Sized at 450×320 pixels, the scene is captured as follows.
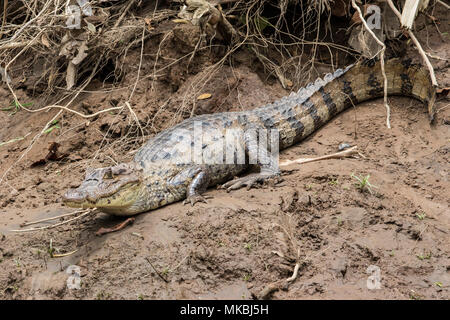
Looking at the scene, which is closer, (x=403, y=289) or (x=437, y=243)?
(x=403, y=289)

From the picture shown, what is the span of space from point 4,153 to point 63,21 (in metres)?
1.67

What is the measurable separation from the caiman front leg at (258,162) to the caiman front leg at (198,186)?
0.20 m

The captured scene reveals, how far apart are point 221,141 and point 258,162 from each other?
0.40 m

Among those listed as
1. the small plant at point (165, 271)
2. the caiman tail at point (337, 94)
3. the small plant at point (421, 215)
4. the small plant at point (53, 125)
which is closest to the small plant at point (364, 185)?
the small plant at point (421, 215)

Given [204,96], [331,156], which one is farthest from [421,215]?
[204,96]

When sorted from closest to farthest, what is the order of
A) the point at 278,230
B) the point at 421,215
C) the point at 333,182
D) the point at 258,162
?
the point at 278,230, the point at 421,215, the point at 333,182, the point at 258,162

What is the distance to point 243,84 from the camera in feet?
19.3

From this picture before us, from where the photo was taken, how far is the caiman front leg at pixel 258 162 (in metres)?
4.58

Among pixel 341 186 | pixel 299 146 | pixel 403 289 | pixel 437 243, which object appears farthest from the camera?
pixel 299 146

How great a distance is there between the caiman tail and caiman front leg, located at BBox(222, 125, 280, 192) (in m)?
0.30

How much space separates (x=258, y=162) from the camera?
4.84 metres

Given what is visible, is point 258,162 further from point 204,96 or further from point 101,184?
point 101,184

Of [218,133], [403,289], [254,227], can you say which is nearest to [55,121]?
[218,133]

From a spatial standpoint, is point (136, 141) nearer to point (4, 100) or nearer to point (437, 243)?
point (4, 100)
